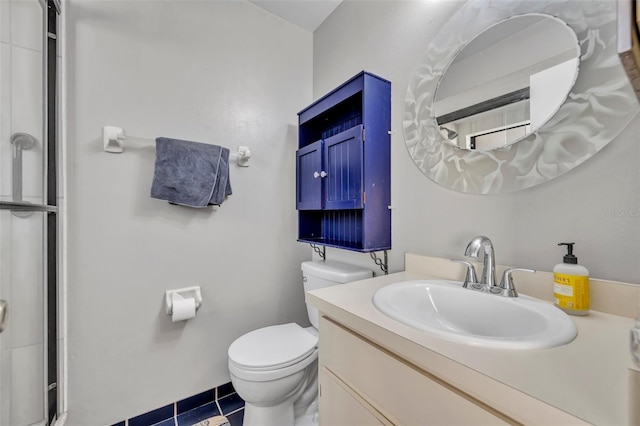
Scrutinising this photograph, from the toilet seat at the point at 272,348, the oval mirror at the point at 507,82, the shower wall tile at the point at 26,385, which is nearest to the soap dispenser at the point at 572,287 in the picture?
the oval mirror at the point at 507,82

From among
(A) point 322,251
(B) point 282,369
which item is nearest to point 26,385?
(B) point 282,369

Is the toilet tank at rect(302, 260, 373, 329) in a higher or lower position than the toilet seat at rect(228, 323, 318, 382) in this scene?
higher

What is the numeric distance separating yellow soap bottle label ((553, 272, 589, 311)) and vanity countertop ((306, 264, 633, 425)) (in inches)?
1.3

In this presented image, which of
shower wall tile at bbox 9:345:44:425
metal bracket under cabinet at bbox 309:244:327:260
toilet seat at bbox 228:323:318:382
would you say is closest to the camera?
shower wall tile at bbox 9:345:44:425

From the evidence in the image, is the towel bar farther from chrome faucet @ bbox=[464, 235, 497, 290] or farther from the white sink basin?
chrome faucet @ bbox=[464, 235, 497, 290]

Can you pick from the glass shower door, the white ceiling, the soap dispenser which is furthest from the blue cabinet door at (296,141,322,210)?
the glass shower door

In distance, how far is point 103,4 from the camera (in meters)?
1.29

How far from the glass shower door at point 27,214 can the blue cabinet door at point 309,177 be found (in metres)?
1.17

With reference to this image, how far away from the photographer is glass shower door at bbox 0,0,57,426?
832mm

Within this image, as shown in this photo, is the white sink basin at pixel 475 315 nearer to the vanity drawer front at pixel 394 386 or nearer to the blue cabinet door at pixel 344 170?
the vanity drawer front at pixel 394 386

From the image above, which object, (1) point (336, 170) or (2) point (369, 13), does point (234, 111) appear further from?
(2) point (369, 13)

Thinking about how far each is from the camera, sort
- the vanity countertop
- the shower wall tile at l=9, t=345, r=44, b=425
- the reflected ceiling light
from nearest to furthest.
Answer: the vanity countertop → the shower wall tile at l=9, t=345, r=44, b=425 → the reflected ceiling light

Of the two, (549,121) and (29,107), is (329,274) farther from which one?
(29,107)

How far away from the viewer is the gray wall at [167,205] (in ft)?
4.06
